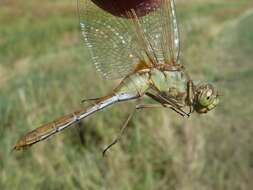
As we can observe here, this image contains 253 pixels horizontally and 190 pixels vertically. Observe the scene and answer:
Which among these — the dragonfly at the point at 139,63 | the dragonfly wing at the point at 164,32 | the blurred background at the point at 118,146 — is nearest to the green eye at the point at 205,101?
the dragonfly at the point at 139,63

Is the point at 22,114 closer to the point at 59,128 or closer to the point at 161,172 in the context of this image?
the point at 161,172

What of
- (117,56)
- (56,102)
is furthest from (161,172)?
(117,56)

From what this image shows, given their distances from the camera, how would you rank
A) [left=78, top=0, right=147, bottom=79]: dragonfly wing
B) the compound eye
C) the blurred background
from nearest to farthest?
the compound eye < [left=78, top=0, right=147, bottom=79]: dragonfly wing < the blurred background

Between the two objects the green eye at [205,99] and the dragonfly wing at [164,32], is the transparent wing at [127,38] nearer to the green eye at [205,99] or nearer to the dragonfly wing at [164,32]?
the dragonfly wing at [164,32]

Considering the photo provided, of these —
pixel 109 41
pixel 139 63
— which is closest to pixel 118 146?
pixel 109 41

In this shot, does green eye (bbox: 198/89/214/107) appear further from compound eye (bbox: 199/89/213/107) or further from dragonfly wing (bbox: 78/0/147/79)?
dragonfly wing (bbox: 78/0/147/79)

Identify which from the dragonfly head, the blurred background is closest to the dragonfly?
the dragonfly head

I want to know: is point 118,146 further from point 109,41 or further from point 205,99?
point 205,99

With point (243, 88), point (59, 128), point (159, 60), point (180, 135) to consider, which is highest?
point (159, 60)
